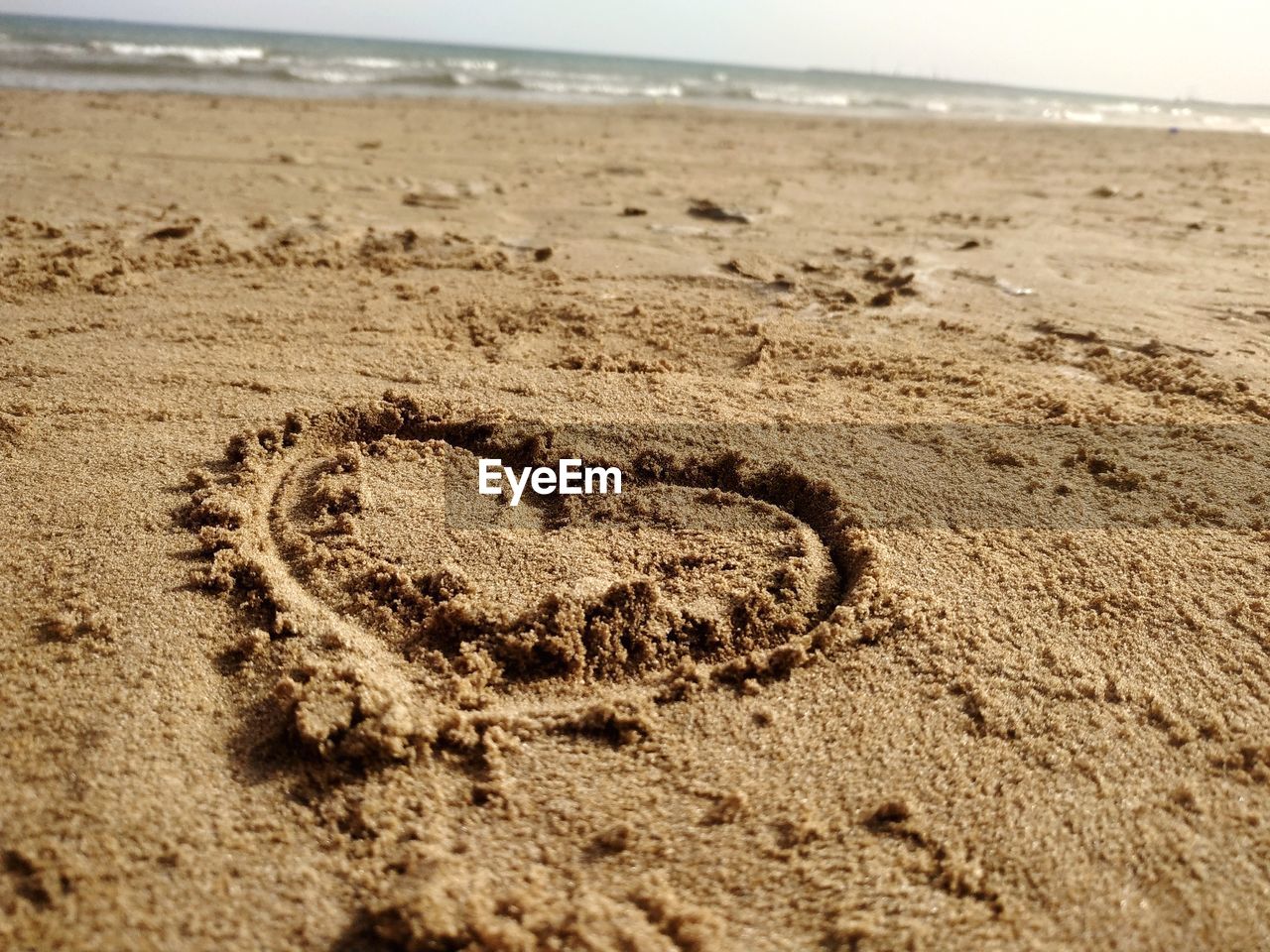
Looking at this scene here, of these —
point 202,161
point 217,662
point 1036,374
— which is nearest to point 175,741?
point 217,662

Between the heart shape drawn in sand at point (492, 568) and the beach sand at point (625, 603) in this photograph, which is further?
the heart shape drawn in sand at point (492, 568)

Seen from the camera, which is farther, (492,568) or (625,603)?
(492,568)

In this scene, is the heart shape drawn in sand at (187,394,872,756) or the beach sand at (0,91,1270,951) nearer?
the beach sand at (0,91,1270,951)

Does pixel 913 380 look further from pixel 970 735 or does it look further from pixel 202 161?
pixel 202 161

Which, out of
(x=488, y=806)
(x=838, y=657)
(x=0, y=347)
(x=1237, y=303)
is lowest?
(x=488, y=806)
